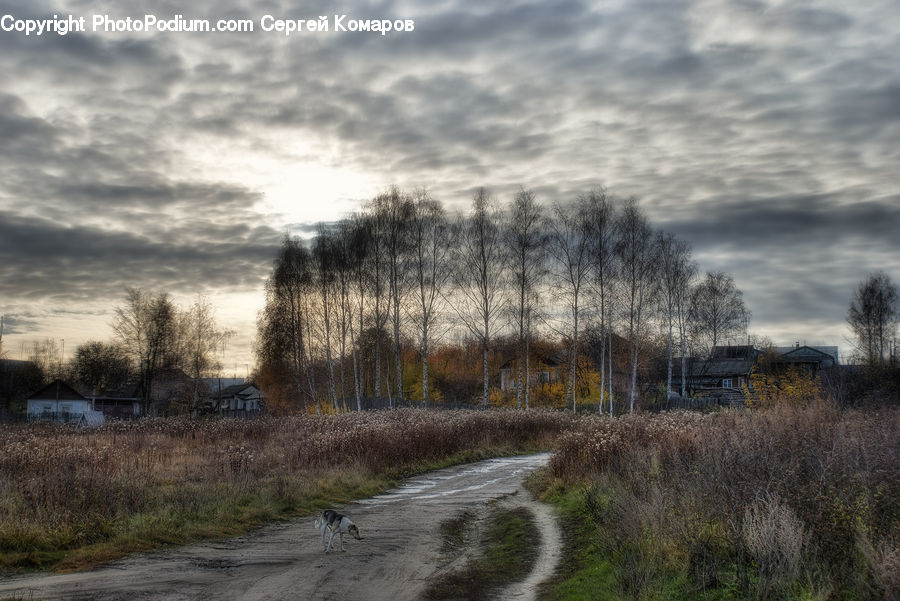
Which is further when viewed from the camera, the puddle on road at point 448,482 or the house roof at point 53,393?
the house roof at point 53,393

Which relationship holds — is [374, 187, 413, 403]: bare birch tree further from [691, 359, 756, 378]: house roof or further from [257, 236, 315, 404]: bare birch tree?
[691, 359, 756, 378]: house roof

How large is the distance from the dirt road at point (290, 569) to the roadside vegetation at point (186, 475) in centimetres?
90

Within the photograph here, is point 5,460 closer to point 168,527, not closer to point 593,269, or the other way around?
point 168,527

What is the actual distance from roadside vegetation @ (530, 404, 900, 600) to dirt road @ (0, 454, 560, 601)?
139 centimetres

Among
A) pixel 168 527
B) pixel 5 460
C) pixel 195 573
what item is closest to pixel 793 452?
pixel 195 573

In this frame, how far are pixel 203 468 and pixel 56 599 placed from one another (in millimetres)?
10271

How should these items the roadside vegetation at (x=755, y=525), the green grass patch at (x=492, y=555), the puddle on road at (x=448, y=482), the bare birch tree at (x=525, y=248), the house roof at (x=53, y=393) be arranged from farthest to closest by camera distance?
1. the house roof at (x=53, y=393)
2. the bare birch tree at (x=525, y=248)
3. the puddle on road at (x=448, y=482)
4. the green grass patch at (x=492, y=555)
5. the roadside vegetation at (x=755, y=525)

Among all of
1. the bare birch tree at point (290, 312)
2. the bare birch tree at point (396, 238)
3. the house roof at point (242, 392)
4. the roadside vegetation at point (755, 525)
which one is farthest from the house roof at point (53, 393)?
the roadside vegetation at point (755, 525)

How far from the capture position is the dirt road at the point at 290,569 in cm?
937

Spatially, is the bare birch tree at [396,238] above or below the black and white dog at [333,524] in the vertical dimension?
above

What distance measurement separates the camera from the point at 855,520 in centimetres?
781

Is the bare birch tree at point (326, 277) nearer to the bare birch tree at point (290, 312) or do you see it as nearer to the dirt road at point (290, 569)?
the bare birch tree at point (290, 312)

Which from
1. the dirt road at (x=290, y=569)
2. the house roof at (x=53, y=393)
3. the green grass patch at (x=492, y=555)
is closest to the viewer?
the dirt road at (x=290, y=569)

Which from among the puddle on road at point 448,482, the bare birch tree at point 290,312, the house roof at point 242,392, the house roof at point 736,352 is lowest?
the house roof at point 242,392
